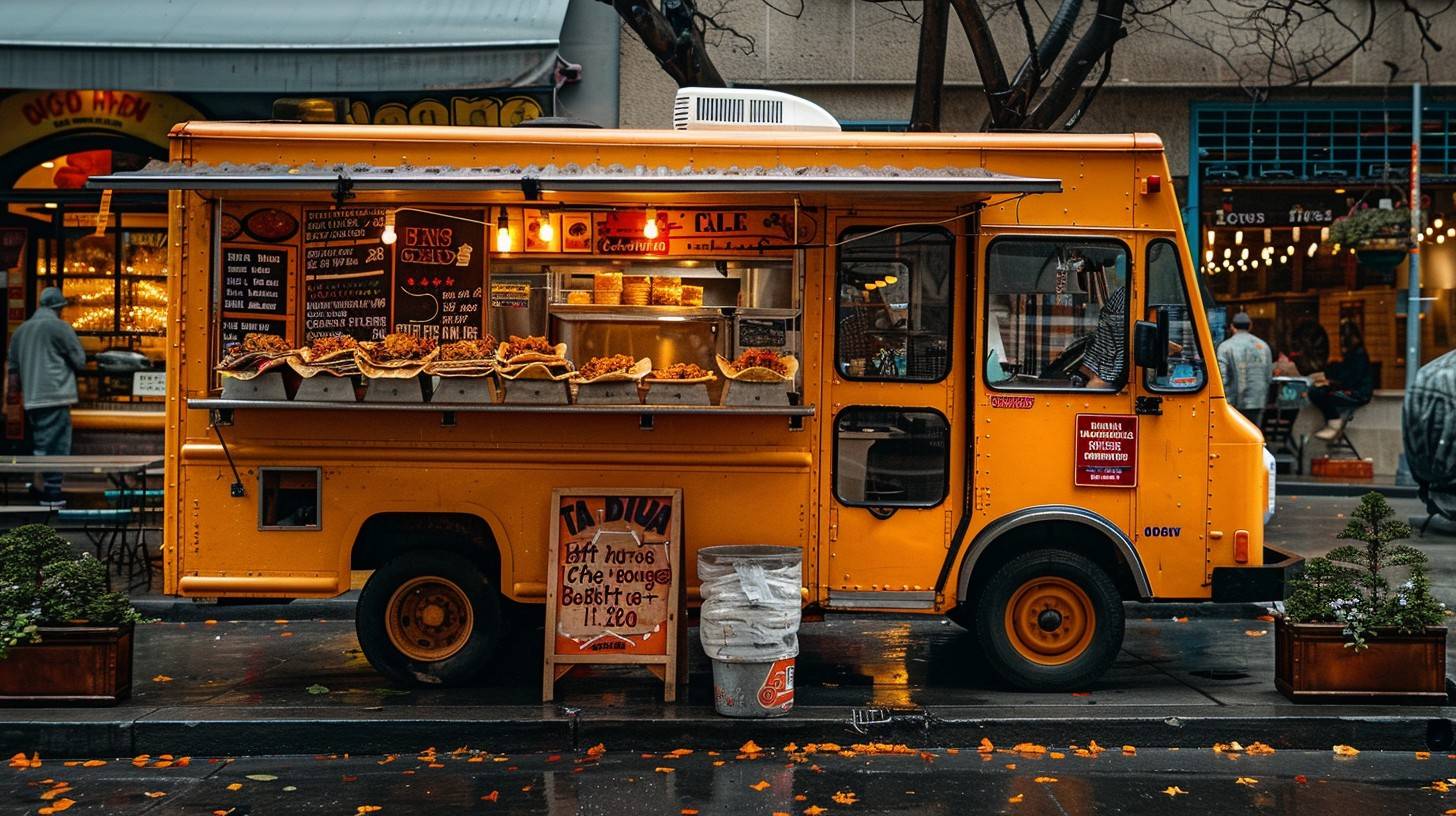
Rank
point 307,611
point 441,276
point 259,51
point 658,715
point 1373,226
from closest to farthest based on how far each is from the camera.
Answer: point 658,715, point 441,276, point 307,611, point 259,51, point 1373,226

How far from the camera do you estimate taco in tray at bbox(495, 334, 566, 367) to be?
6.98 metres

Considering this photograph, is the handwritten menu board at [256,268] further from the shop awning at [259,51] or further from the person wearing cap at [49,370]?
the person wearing cap at [49,370]

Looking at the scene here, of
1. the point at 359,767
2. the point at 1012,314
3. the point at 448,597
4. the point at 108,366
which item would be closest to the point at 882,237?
the point at 1012,314

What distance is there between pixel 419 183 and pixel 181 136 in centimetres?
164

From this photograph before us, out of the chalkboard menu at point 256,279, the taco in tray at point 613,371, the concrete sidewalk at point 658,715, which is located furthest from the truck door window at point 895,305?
the chalkboard menu at point 256,279

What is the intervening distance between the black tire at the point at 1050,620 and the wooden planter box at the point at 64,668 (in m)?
4.66

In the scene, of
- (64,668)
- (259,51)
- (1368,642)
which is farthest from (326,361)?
(259,51)

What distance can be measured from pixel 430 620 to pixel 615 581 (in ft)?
3.71

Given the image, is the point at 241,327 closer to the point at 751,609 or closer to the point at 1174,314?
the point at 751,609

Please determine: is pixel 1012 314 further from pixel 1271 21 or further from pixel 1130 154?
pixel 1271 21

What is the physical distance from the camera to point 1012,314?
7.27 metres

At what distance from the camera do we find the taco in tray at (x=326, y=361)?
688 cm

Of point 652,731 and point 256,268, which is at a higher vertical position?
point 256,268

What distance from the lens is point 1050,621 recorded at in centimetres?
720
